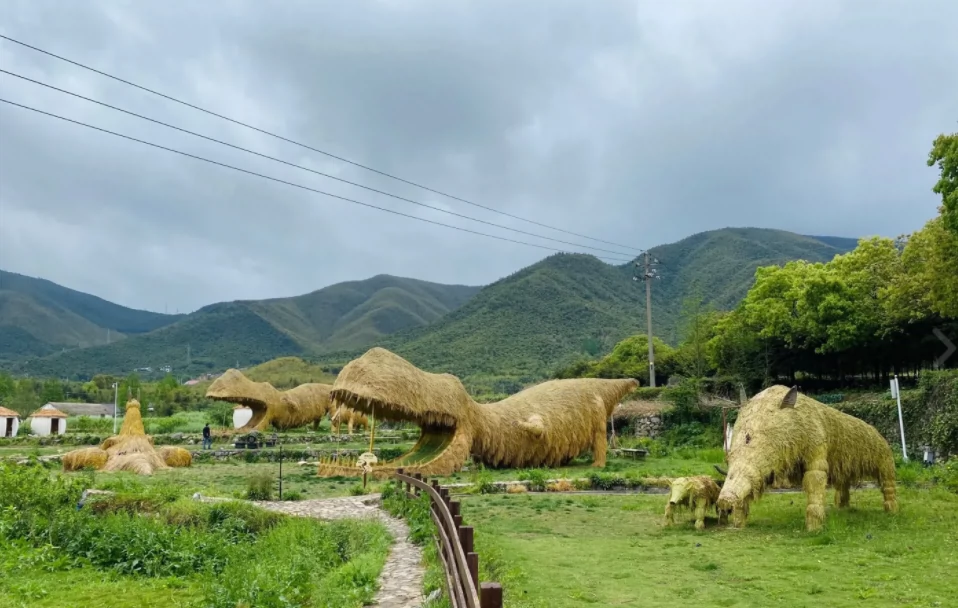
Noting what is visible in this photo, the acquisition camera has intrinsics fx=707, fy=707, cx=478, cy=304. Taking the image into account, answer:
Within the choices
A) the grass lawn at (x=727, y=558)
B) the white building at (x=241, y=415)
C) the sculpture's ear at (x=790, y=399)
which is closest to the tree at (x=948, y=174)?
the grass lawn at (x=727, y=558)

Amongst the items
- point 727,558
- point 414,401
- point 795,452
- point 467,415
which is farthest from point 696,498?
point 467,415

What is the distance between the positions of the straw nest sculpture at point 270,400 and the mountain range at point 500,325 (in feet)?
71.9

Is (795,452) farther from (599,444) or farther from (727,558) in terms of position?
(599,444)

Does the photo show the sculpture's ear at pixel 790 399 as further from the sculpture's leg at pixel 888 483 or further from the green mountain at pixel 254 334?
the green mountain at pixel 254 334

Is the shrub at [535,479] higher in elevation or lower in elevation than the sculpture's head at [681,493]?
lower

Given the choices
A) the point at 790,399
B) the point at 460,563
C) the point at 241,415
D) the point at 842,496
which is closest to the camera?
the point at 460,563

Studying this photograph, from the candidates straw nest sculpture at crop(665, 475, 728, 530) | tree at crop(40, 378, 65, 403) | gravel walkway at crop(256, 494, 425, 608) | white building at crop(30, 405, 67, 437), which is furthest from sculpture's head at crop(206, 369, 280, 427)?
tree at crop(40, 378, 65, 403)

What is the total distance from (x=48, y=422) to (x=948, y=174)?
138 feet

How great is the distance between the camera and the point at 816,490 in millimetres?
9969

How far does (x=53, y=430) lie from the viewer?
39.0m

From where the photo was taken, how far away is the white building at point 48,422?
38.3 metres

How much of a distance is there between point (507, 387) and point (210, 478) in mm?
38190

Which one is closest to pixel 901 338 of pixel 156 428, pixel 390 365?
pixel 390 365

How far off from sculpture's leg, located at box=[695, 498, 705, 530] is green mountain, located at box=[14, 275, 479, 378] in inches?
4280
